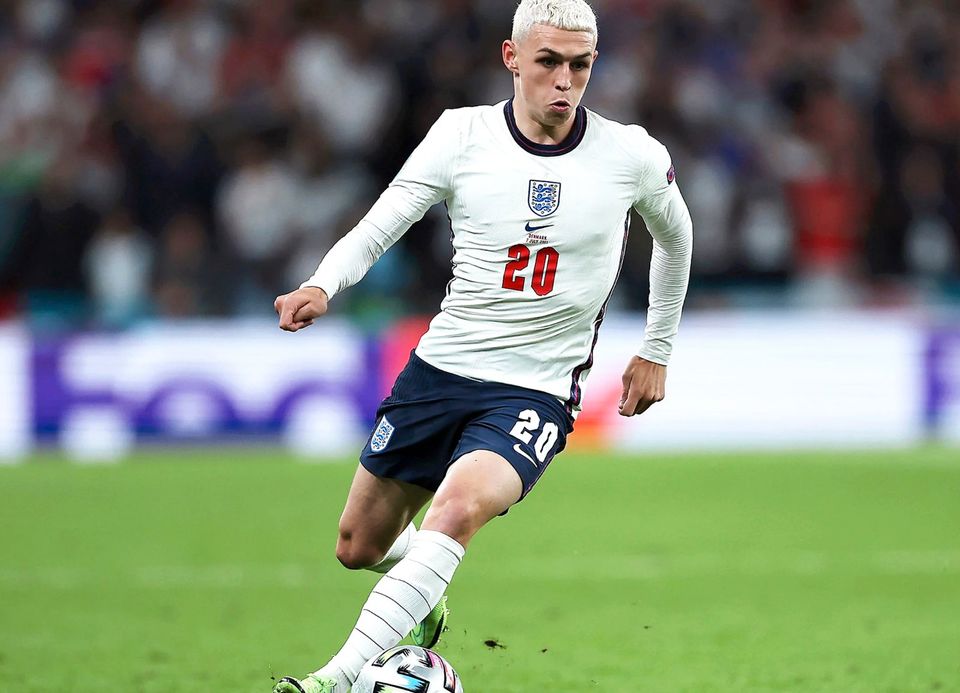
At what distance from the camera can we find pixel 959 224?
1589cm

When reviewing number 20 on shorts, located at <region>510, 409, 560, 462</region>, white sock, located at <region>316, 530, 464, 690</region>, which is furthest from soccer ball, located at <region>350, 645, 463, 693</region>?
number 20 on shorts, located at <region>510, 409, 560, 462</region>

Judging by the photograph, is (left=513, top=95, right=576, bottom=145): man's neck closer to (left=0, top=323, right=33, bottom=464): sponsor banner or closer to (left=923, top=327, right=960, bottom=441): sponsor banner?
(left=0, top=323, right=33, bottom=464): sponsor banner

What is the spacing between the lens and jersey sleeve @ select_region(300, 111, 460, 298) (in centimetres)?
521

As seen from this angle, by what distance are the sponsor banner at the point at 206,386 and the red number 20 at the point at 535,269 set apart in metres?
8.55

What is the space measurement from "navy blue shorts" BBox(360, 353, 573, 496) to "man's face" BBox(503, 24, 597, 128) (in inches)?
38.0

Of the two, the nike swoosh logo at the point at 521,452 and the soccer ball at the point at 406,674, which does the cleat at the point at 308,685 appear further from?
the nike swoosh logo at the point at 521,452

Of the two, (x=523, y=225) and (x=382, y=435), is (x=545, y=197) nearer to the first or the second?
(x=523, y=225)

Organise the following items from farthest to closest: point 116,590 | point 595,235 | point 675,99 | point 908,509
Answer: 1. point 675,99
2. point 908,509
3. point 116,590
4. point 595,235

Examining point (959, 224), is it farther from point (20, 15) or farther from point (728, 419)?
point (20, 15)

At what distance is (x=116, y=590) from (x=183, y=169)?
666cm

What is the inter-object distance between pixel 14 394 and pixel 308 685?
9.82 m

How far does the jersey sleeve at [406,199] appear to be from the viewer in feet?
17.1

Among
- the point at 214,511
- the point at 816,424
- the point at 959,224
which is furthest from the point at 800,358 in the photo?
the point at 214,511

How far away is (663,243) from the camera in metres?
5.70
